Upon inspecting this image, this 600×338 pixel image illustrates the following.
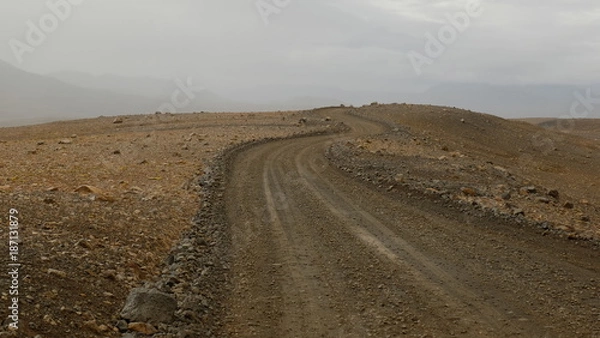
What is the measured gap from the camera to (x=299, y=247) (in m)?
11.2

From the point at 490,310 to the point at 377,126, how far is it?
32555 mm

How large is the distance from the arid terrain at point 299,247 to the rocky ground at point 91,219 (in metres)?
0.04

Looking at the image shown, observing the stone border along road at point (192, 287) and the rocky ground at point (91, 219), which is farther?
the stone border along road at point (192, 287)

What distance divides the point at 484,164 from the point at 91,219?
19.5 metres

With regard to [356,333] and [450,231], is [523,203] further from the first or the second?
[356,333]

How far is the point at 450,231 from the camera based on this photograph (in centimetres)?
1235

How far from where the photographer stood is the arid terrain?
738 cm

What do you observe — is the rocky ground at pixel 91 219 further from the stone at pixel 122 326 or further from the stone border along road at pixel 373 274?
the stone border along road at pixel 373 274

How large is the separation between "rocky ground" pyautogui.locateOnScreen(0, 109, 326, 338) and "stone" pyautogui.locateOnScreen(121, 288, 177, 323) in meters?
0.19

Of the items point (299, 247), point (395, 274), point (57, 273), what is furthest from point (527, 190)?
point (57, 273)

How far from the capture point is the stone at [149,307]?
7258 mm

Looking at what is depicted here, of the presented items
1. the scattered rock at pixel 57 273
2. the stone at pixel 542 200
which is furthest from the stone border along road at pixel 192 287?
the stone at pixel 542 200

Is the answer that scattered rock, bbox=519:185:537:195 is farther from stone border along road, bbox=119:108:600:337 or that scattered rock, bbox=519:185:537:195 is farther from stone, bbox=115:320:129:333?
stone, bbox=115:320:129:333

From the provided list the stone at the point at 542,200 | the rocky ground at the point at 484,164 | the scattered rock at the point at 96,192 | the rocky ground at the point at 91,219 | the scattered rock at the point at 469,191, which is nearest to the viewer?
the rocky ground at the point at 91,219
